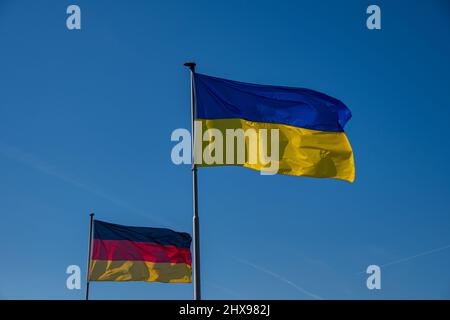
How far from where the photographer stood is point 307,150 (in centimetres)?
2183

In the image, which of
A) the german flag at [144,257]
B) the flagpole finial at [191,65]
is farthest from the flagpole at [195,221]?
the german flag at [144,257]

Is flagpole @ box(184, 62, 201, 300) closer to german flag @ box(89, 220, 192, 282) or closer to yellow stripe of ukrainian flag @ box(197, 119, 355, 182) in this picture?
yellow stripe of ukrainian flag @ box(197, 119, 355, 182)

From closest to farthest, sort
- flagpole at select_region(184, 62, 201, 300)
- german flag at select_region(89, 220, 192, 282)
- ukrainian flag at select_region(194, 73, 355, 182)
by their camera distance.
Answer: flagpole at select_region(184, 62, 201, 300) → ukrainian flag at select_region(194, 73, 355, 182) → german flag at select_region(89, 220, 192, 282)

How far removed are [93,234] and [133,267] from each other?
312 cm

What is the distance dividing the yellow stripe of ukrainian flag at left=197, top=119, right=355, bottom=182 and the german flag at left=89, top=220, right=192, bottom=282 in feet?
53.5

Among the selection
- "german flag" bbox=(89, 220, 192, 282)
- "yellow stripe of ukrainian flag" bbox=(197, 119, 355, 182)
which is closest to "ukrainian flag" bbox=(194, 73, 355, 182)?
"yellow stripe of ukrainian flag" bbox=(197, 119, 355, 182)

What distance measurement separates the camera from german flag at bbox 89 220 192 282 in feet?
121

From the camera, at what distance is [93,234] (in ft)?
125

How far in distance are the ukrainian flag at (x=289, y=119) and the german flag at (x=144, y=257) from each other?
16.1 m

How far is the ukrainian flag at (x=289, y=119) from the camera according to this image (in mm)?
21281

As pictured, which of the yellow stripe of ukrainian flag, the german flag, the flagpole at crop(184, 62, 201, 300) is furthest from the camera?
the german flag

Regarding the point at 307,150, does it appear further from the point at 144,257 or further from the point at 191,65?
the point at 144,257
